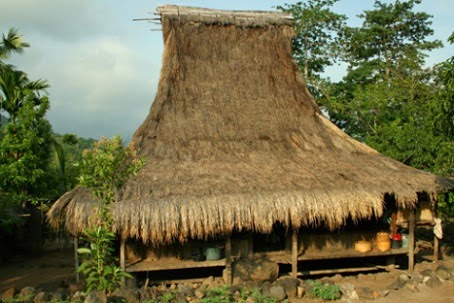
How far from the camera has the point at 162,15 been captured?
40.5 ft

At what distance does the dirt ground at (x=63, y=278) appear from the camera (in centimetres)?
876

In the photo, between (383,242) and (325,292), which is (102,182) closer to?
(325,292)

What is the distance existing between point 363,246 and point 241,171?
123 inches

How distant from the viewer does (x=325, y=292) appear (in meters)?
8.66

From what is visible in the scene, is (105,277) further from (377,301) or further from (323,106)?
(323,106)

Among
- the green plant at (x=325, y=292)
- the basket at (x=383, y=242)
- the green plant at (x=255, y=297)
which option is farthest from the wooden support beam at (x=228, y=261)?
the basket at (x=383, y=242)

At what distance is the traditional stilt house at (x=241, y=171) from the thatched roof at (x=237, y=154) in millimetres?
25

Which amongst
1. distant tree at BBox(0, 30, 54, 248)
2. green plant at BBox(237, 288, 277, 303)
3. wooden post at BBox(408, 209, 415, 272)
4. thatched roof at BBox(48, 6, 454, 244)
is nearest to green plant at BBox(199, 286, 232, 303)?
green plant at BBox(237, 288, 277, 303)

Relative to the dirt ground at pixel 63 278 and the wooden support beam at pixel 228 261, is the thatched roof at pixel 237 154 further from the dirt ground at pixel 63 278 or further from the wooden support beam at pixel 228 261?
the dirt ground at pixel 63 278

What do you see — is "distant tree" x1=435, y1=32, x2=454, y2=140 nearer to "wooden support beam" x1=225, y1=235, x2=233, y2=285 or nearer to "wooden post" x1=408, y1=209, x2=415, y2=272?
"wooden post" x1=408, y1=209, x2=415, y2=272

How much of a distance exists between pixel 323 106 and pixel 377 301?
12.3 m

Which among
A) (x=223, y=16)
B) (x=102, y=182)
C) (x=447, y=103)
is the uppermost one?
(x=223, y=16)

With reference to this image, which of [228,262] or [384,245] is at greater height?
[384,245]

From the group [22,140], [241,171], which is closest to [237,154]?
[241,171]
